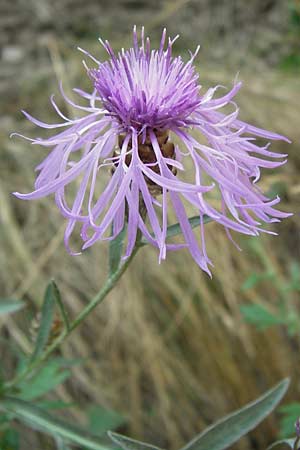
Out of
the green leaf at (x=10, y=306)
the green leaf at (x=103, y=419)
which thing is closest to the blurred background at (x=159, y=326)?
the green leaf at (x=103, y=419)

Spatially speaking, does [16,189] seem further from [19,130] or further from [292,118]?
[292,118]

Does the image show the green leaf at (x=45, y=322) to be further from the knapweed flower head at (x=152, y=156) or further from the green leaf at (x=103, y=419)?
the green leaf at (x=103, y=419)

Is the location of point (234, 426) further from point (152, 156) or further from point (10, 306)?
point (10, 306)

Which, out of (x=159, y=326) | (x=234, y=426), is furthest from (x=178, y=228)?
(x=159, y=326)

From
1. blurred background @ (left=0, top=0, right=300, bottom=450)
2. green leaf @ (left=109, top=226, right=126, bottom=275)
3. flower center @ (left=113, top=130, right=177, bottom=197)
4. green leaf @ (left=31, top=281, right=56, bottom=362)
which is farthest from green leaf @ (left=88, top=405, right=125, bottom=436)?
flower center @ (left=113, top=130, right=177, bottom=197)

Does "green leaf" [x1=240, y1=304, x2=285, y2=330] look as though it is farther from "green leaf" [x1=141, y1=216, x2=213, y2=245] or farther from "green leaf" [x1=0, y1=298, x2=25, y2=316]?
"green leaf" [x1=141, y1=216, x2=213, y2=245]

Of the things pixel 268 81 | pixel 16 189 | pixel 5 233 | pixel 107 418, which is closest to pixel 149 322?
pixel 107 418
